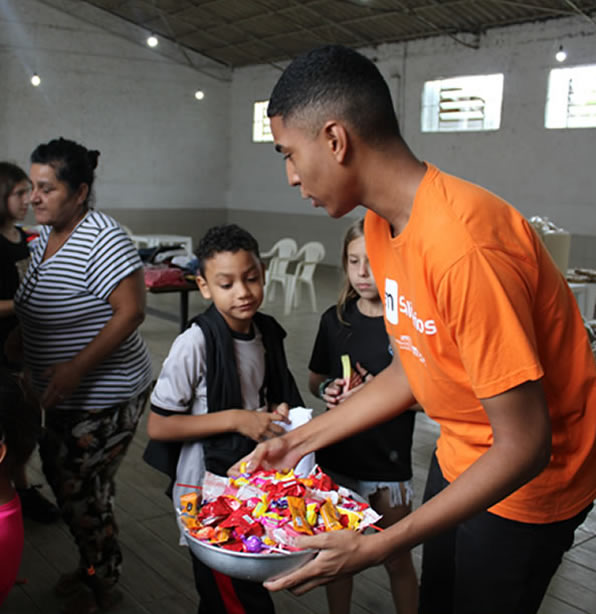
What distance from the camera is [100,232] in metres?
1.96

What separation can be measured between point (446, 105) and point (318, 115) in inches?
373

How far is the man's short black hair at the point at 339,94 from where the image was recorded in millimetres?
1007

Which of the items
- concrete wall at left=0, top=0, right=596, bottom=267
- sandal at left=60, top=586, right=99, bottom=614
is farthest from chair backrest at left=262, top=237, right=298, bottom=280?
sandal at left=60, top=586, right=99, bottom=614

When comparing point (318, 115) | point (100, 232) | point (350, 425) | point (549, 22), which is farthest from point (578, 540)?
point (549, 22)

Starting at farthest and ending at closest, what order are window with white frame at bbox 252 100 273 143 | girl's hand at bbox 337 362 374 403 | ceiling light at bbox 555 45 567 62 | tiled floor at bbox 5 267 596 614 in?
window with white frame at bbox 252 100 273 143 → ceiling light at bbox 555 45 567 62 → tiled floor at bbox 5 267 596 614 → girl's hand at bbox 337 362 374 403

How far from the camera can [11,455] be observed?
1366 mm

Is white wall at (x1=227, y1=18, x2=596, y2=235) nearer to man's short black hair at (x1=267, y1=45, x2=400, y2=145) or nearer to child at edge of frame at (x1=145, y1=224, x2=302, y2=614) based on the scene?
child at edge of frame at (x1=145, y1=224, x2=302, y2=614)

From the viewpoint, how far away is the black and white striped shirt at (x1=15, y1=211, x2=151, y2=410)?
1929mm

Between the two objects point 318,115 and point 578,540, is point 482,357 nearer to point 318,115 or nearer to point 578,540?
point 318,115

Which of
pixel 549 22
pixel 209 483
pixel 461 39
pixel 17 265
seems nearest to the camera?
pixel 209 483

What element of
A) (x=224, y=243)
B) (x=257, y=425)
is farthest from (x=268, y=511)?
(x=224, y=243)

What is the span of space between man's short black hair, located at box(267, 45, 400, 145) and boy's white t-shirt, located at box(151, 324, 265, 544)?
783mm

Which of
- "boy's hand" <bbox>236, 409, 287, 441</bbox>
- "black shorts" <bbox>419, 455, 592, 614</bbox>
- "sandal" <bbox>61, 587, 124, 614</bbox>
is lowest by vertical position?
"sandal" <bbox>61, 587, 124, 614</bbox>

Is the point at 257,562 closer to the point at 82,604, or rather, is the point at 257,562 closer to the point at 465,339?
the point at 465,339
